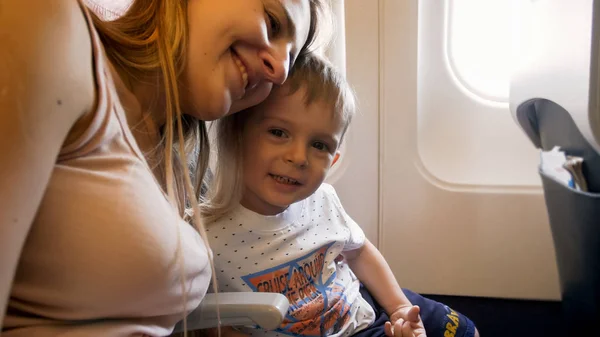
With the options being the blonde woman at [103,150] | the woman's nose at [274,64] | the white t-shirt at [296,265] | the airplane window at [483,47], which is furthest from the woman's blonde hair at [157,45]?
the airplane window at [483,47]

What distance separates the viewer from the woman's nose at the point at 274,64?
64 cm

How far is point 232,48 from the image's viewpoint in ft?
2.04

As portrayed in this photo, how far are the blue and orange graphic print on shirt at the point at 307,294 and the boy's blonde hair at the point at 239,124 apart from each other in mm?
133

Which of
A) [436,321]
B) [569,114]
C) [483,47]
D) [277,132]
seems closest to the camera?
[569,114]

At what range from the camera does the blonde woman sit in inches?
14.4

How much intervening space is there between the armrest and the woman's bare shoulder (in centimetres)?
30

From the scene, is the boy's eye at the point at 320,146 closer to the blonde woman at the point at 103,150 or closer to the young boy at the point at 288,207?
the young boy at the point at 288,207

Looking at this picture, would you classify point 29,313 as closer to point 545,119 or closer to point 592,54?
point 592,54

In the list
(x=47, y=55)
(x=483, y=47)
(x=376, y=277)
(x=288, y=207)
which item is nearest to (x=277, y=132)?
(x=288, y=207)

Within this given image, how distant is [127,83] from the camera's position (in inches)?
23.2

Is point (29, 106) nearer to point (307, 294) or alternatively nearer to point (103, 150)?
point (103, 150)

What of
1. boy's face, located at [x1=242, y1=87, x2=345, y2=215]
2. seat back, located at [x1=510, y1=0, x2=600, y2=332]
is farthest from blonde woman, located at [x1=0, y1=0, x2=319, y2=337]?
seat back, located at [x1=510, y1=0, x2=600, y2=332]

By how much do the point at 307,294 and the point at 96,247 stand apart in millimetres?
477

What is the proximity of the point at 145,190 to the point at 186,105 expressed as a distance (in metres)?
0.19
